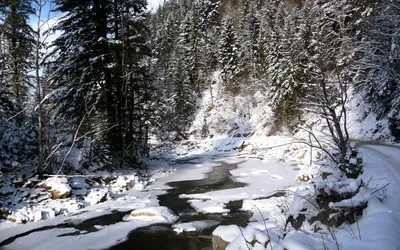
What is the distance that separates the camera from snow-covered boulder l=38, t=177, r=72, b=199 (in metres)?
9.74

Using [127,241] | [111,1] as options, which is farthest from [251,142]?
[127,241]

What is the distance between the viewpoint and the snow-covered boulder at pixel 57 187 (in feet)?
32.0

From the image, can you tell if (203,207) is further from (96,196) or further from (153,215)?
(96,196)

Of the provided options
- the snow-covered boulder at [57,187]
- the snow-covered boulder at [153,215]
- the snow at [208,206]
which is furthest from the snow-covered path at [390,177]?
the snow-covered boulder at [57,187]

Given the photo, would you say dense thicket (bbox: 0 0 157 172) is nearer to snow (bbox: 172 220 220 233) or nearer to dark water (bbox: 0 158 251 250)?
dark water (bbox: 0 158 251 250)

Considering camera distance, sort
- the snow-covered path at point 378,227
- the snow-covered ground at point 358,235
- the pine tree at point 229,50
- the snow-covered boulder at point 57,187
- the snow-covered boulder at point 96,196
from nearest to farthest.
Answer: the snow-covered path at point 378,227
the snow-covered ground at point 358,235
the snow-covered boulder at point 57,187
the snow-covered boulder at point 96,196
the pine tree at point 229,50

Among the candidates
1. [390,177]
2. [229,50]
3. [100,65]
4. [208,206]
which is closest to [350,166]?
[390,177]

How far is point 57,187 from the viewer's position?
9.87 meters

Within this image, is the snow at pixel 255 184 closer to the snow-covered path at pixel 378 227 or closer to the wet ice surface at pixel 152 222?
the wet ice surface at pixel 152 222

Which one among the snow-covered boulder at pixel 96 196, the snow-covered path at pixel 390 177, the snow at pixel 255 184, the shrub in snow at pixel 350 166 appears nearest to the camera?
the snow-covered path at pixel 390 177

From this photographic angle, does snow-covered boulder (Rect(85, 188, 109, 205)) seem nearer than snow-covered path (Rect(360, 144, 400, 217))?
No

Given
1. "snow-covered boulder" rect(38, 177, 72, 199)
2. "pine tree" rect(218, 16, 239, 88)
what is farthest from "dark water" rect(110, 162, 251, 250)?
"pine tree" rect(218, 16, 239, 88)

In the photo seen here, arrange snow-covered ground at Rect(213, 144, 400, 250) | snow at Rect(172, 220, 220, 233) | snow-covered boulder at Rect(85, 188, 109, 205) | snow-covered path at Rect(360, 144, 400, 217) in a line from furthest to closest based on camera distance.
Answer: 1. snow-covered boulder at Rect(85, 188, 109, 205)
2. snow at Rect(172, 220, 220, 233)
3. snow-covered path at Rect(360, 144, 400, 217)
4. snow-covered ground at Rect(213, 144, 400, 250)

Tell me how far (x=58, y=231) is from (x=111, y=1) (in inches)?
507
